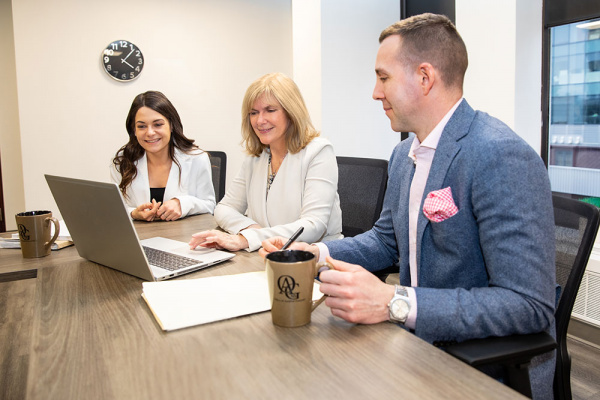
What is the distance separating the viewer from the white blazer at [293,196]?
1.93m

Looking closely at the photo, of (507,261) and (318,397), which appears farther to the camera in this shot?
(507,261)

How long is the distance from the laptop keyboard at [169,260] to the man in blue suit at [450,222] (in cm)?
24

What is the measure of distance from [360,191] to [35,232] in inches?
47.7

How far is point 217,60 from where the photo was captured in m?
5.09

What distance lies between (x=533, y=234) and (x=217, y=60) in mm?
4552

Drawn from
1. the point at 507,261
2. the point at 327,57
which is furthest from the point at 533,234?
the point at 327,57

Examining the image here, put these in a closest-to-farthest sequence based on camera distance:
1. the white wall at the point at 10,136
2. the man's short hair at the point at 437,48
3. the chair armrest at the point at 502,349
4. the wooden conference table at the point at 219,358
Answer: the wooden conference table at the point at 219,358, the chair armrest at the point at 502,349, the man's short hair at the point at 437,48, the white wall at the point at 10,136

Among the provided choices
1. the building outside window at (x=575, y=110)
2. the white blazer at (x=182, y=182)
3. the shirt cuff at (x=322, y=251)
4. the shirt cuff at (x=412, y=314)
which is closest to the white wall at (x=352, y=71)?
the building outside window at (x=575, y=110)

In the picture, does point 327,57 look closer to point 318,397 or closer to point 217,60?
point 217,60

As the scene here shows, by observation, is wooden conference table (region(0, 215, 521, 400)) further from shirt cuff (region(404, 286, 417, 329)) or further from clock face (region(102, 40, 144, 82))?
clock face (region(102, 40, 144, 82))

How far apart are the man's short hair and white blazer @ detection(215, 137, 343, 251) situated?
31.2 inches

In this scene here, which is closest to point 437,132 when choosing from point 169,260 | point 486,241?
point 486,241

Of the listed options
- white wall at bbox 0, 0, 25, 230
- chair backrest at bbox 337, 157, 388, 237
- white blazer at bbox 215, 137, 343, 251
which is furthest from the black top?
white wall at bbox 0, 0, 25, 230

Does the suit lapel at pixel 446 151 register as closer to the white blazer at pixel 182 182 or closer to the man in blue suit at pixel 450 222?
the man in blue suit at pixel 450 222
